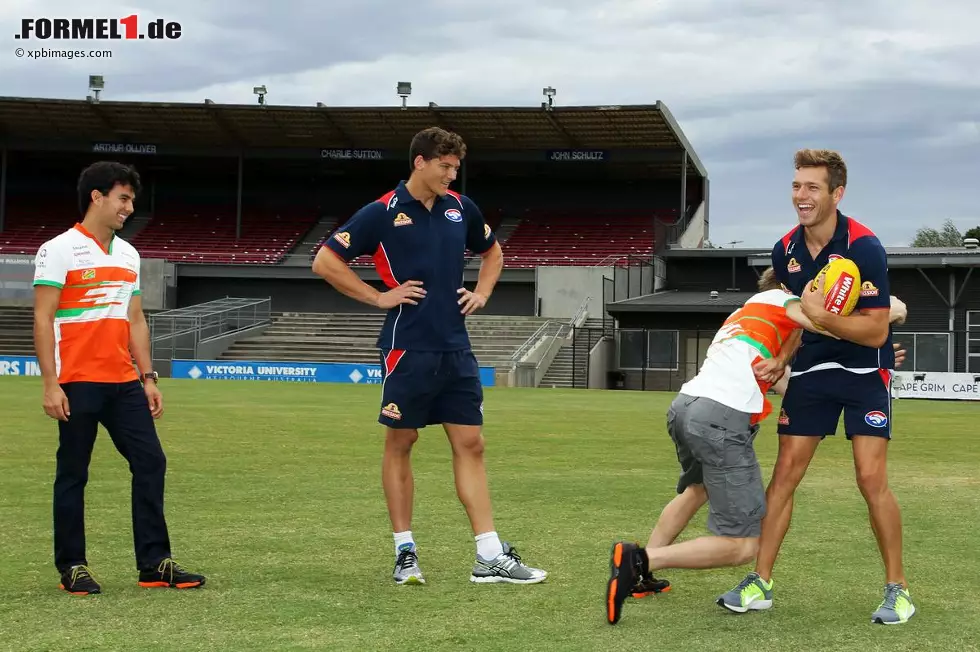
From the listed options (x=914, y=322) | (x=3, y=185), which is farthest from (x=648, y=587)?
(x=3, y=185)

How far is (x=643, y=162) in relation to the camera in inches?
2048

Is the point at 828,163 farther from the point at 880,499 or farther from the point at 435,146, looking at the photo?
the point at 435,146

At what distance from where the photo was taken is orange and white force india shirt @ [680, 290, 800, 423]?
523 centimetres

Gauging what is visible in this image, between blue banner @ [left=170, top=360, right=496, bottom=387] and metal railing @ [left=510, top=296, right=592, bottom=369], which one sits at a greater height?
metal railing @ [left=510, top=296, right=592, bottom=369]

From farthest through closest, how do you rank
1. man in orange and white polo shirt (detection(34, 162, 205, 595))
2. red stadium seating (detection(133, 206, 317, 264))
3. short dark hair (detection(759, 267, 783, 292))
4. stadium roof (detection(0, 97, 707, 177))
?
red stadium seating (detection(133, 206, 317, 264)) < stadium roof (detection(0, 97, 707, 177)) < man in orange and white polo shirt (detection(34, 162, 205, 595)) < short dark hair (detection(759, 267, 783, 292))

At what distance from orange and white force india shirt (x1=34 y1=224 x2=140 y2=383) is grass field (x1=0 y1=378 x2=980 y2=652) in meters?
1.07

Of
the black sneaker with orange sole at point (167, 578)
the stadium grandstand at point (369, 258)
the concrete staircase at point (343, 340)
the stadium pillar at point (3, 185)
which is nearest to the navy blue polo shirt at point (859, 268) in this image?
the black sneaker with orange sole at point (167, 578)

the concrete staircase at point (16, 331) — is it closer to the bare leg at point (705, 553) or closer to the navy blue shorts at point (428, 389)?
the navy blue shorts at point (428, 389)

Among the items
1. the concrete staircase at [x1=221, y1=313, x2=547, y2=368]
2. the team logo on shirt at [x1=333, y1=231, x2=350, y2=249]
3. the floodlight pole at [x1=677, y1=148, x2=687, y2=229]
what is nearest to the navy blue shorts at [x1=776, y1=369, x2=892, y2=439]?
the team logo on shirt at [x1=333, y1=231, x2=350, y2=249]

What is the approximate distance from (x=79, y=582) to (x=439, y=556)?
1.99 m

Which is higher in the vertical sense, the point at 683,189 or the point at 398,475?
the point at 683,189

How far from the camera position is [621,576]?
5.04 metres

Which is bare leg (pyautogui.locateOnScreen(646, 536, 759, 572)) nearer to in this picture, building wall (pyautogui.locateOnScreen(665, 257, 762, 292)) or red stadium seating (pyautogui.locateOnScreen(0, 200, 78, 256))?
building wall (pyautogui.locateOnScreen(665, 257, 762, 292))

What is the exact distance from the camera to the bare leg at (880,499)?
527 centimetres
